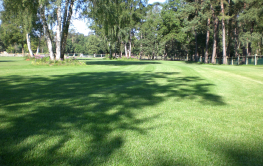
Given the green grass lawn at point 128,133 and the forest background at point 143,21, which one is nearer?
the green grass lawn at point 128,133

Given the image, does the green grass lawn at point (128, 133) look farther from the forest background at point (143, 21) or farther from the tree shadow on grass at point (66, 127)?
the forest background at point (143, 21)

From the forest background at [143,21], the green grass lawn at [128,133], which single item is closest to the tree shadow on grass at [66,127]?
the green grass lawn at [128,133]

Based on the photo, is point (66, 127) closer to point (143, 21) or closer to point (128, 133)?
point (128, 133)

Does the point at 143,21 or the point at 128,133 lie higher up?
the point at 143,21

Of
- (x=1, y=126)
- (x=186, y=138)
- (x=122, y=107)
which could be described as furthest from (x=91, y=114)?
(x=186, y=138)

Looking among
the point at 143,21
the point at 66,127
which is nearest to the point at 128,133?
the point at 66,127

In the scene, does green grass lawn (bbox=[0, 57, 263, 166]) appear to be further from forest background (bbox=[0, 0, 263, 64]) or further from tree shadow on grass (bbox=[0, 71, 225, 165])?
forest background (bbox=[0, 0, 263, 64])

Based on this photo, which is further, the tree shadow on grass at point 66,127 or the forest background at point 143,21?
the forest background at point 143,21

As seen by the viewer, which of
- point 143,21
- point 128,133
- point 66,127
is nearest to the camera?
point 128,133

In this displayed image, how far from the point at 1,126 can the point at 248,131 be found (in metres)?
4.16

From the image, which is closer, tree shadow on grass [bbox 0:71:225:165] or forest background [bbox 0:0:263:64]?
tree shadow on grass [bbox 0:71:225:165]

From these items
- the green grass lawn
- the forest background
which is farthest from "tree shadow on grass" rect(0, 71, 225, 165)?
the forest background

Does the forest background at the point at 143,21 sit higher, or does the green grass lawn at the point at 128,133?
the forest background at the point at 143,21

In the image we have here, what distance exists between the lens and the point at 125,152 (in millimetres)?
2355
